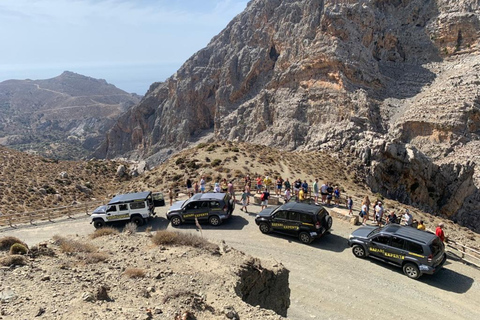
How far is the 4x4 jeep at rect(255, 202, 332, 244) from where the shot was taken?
16.7 metres

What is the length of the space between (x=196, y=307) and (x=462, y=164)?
129 feet

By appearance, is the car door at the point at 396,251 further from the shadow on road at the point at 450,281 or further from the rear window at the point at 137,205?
the rear window at the point at 137,205

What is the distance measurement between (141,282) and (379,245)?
34.0 ft

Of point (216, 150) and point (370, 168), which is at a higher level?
point (216, 150)

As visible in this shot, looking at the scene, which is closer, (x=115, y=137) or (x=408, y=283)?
(x=408, y=283)

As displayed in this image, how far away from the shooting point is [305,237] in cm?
1695

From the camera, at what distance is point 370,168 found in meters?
36.0

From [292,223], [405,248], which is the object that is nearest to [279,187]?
[292,223]

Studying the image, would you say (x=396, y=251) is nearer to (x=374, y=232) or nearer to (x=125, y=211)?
(x=374, y=232)

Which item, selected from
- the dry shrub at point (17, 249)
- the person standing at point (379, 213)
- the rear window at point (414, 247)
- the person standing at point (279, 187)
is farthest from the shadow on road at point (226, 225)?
the dry shrub at point (17, 249)

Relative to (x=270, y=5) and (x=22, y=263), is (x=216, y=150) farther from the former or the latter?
(x=270, y=5)

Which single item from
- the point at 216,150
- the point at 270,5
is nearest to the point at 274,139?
the point at 216,150

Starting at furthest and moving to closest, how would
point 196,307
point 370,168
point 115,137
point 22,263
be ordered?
point 115,137 → point 370,168 → point 22,263 → point 196,307

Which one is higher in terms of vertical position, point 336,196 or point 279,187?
point 279,187
